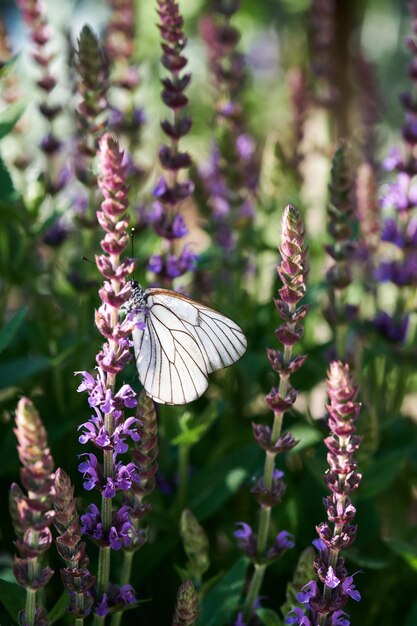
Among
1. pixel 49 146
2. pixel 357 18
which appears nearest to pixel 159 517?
pixel 49 146

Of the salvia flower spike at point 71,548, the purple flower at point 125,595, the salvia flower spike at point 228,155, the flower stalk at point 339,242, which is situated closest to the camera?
the salvia flower spike at point 71,548

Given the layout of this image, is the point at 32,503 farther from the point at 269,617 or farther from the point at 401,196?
the point at 401,196

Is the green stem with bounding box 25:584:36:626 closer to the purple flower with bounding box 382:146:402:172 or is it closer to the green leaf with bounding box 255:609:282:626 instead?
the green leaf with bounding box 255:609:282:626

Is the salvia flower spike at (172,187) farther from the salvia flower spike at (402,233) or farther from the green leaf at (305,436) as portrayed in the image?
the salvia flower spike at (402,233)

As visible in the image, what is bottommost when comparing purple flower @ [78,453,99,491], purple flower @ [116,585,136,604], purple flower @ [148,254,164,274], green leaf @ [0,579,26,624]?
green leaf @ [0,579,26,624]

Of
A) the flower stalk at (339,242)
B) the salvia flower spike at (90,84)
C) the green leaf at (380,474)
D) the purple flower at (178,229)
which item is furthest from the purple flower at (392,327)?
the salvia flower spike at (90,84)

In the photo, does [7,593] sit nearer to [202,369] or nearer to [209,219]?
[202,369]

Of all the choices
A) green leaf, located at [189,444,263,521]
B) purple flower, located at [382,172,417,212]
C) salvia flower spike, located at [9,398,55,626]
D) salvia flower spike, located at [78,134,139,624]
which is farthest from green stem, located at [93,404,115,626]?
purple flower, located at [382,172,417,212]
